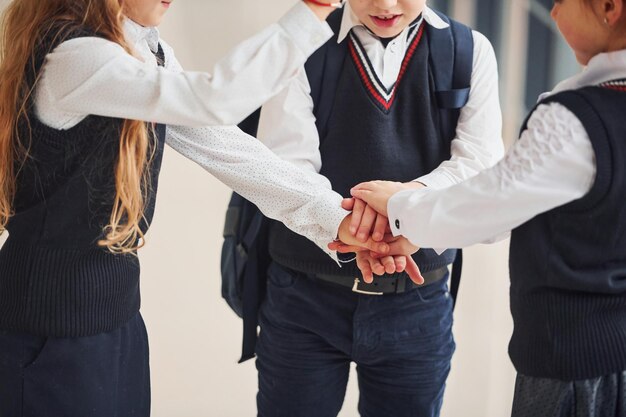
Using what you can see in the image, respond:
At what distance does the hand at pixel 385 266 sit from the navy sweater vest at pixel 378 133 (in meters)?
0.05

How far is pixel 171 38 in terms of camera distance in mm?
3047

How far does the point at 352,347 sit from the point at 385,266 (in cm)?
20

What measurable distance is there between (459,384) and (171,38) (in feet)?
5.05

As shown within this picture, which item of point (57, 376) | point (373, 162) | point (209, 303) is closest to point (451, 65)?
point (373, 162)

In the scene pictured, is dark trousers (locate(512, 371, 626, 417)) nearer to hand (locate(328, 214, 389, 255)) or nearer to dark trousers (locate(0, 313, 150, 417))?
hand (locate(328, 214, 389, 255))

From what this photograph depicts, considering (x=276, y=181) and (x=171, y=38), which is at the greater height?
(x=171, y=38)

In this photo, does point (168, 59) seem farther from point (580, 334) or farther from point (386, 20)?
point (580, 334)

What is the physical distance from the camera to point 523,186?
3.84ft

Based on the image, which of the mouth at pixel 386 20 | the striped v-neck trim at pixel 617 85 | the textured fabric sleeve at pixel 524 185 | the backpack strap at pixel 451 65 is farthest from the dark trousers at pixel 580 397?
the mouth at pixel 386 20

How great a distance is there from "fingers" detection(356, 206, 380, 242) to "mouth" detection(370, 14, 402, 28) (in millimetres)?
368

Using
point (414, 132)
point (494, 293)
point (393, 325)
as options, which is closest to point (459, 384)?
point (494, 293)

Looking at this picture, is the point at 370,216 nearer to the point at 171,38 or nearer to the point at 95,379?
the point at 95,379

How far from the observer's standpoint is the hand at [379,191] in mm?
1564

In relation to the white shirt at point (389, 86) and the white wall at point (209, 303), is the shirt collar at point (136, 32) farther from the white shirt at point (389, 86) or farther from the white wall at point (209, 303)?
the white wall at point (209, 303)
